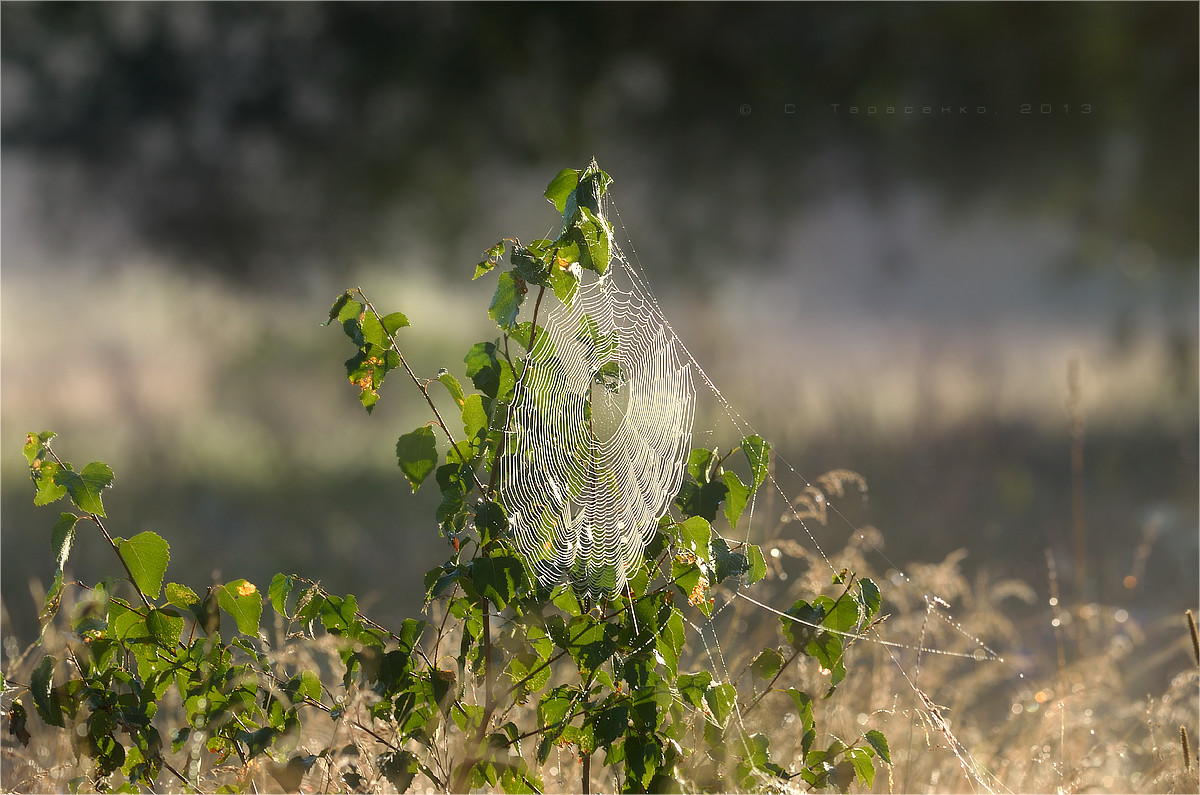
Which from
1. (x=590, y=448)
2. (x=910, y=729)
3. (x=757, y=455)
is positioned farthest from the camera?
(x=910, y=729)

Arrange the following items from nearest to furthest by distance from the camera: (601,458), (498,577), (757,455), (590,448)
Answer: (498,577) → (757,455) → (590,448) → (601,458)

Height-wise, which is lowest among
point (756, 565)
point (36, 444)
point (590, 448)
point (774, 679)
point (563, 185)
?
point (774, 679)

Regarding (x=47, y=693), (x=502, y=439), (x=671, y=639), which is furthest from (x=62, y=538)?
(x=671, y=639)

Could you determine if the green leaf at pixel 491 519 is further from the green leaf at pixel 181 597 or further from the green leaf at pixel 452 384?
the green leaf at pixel 181 597

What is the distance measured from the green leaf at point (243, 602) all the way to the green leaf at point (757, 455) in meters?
0.64

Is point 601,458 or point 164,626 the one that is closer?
point 164,626

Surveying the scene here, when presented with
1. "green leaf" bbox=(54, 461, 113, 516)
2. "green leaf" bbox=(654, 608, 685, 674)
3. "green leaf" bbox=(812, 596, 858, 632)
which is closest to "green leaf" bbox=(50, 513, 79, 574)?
"green leaf" bbox=(54, 461, 113, 516)

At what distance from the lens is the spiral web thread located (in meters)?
1.25

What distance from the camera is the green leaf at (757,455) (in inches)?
48.2

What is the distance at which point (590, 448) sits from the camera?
1.46 meters

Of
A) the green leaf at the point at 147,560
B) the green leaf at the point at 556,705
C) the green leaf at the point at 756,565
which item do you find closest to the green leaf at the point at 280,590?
the green leaf at the point at 147,560

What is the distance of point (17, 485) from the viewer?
6.26m

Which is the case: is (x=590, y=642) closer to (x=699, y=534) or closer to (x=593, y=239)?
(x=699, y=534)

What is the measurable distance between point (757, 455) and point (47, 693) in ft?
3.07
